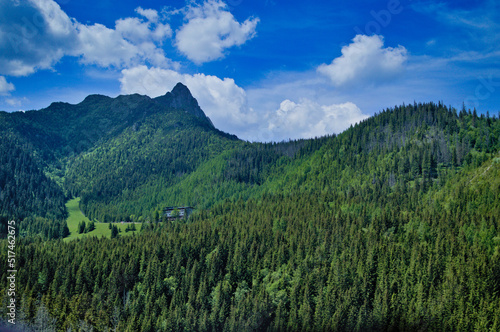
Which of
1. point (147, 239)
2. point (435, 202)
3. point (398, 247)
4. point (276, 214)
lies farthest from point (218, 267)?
point (435, 202)

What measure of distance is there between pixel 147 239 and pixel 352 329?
9988cm

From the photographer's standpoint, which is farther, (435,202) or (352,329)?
(435,202)

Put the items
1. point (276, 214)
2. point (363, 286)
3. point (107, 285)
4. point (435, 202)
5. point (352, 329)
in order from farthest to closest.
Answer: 1. point (276, 214)
2. point (435, 202)
3. point (107, 285)
4. point (363, 286)
5. point (352, 329)

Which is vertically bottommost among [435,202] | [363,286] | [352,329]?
[352,329]

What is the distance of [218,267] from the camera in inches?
6019

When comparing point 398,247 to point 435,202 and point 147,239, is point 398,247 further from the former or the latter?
point 147,239

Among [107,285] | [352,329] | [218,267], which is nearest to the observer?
[352,329]

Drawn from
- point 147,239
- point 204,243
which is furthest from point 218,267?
point 147,239

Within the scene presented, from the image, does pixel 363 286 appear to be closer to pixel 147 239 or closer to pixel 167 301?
pixel 167 301

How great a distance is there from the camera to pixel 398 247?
139125mm

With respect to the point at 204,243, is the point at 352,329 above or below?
below

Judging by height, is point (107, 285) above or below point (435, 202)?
below

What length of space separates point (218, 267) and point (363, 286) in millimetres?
58131

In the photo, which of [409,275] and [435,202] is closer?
[409,275]
